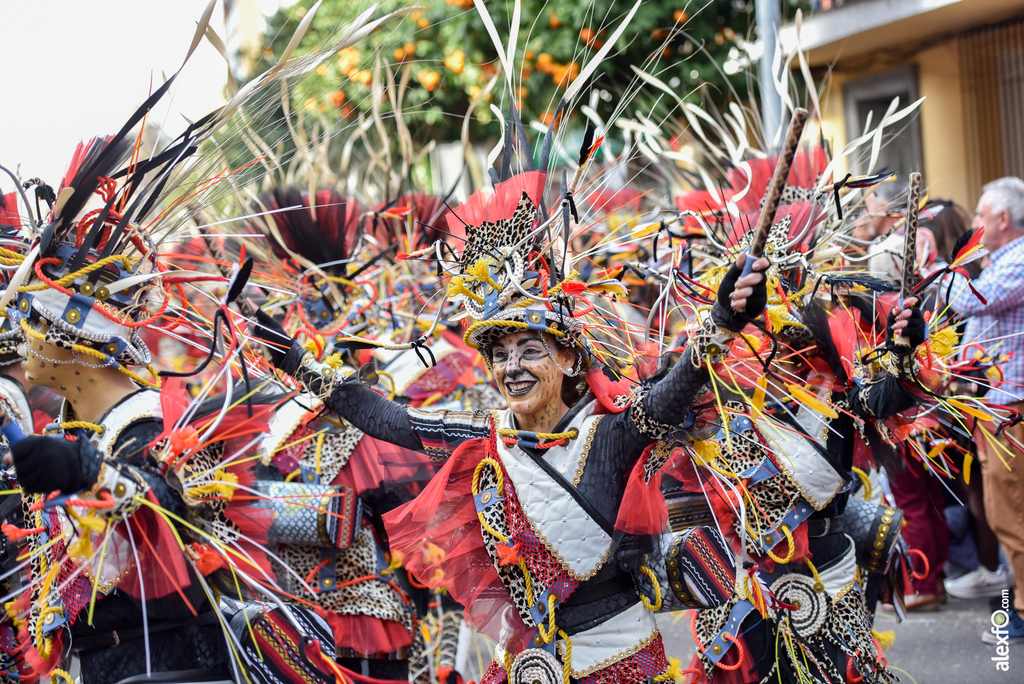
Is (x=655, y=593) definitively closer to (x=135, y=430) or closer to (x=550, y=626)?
(x=550, y=626)

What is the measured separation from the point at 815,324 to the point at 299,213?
9.00 feet

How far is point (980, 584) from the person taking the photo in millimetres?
6574

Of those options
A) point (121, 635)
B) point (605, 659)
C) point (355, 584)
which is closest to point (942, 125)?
point (355, 584)

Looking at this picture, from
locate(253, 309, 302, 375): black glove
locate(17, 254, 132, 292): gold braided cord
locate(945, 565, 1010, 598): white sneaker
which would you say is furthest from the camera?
locate(945, 565, 1010, 598): white sneaker

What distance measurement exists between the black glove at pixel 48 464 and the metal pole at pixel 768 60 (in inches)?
171

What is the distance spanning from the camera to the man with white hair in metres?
5.09

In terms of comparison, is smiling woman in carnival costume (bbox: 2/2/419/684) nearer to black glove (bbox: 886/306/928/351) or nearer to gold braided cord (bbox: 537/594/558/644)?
gold braided cord (bbox: 537/594/558/644)

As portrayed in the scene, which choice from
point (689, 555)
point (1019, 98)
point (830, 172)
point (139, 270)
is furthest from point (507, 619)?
point (1019, 98)

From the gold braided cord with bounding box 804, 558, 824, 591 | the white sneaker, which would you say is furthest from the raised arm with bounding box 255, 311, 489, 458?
the white sneaker

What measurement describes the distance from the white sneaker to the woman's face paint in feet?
15.1

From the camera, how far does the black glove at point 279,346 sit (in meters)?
3.45

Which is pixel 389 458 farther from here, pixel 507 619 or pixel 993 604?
pixel 993 604

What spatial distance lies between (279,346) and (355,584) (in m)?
1.30

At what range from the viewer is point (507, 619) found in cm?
312
